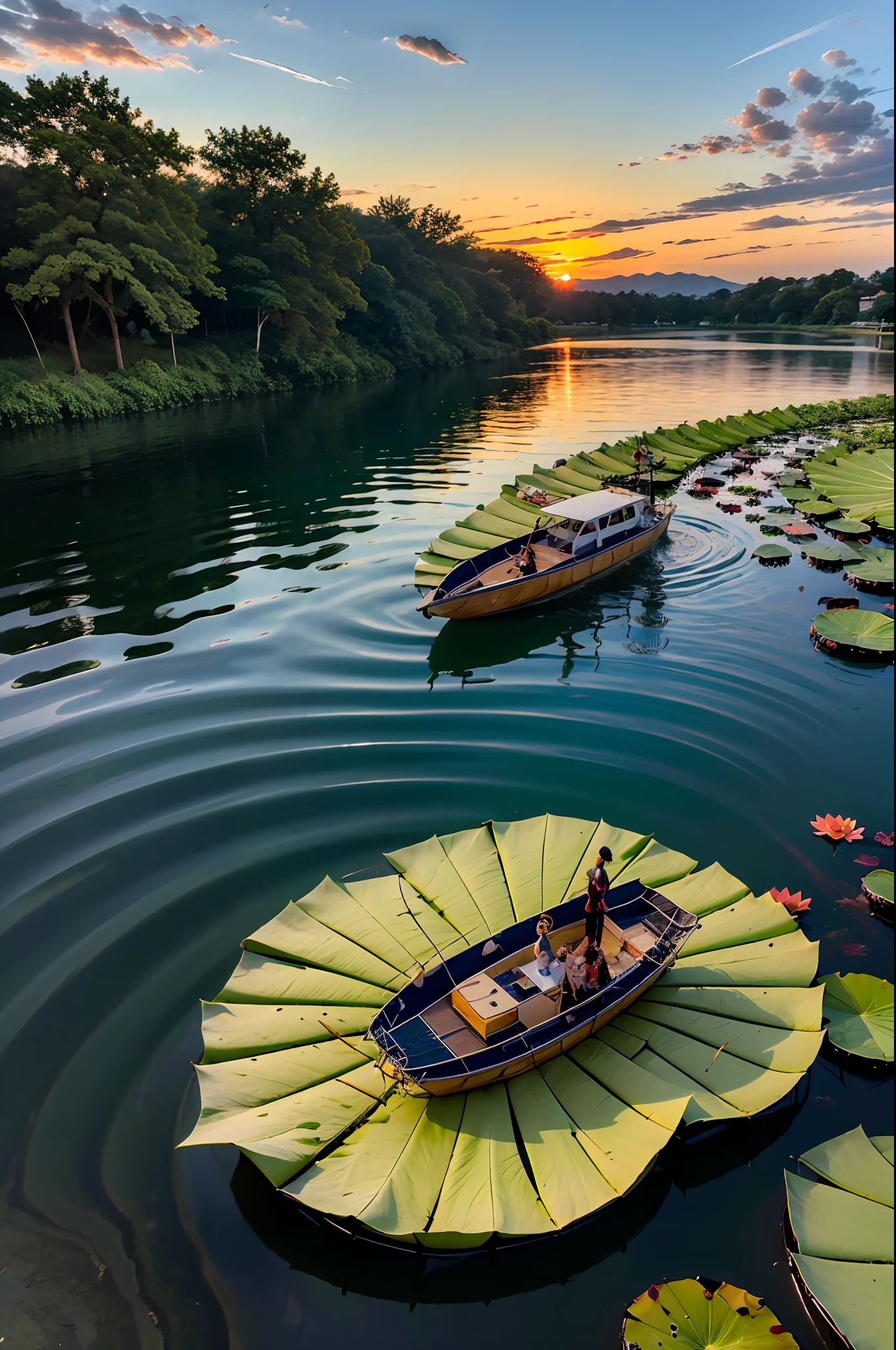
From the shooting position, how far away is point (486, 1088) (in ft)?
35.4

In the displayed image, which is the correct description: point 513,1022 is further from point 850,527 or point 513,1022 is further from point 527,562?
point 850,527

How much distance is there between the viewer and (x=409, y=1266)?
379 inches

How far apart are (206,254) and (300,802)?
2734 inches

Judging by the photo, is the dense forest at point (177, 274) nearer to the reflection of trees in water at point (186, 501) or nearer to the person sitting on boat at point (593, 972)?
the reflection of trees in water at point (186, 501)

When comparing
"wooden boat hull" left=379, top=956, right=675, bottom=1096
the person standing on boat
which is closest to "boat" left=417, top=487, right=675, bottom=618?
the person standing on boat

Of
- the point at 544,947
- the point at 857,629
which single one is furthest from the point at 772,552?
the point at 544,947

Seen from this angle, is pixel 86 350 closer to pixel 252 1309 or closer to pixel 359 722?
pixel 359 722

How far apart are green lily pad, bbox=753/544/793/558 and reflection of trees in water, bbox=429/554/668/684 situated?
228 inches

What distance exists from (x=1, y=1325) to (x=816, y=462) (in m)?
51.8

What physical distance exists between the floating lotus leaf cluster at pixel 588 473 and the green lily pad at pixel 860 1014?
2007 centimetres

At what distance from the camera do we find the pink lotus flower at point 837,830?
16.7 m

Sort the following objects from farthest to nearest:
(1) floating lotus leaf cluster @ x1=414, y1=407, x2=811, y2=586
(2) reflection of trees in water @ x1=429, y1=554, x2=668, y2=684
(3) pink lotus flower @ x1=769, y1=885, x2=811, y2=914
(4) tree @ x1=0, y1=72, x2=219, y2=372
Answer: (4) tree @ x1=0, y1=72, x2=219, y2=372
(1) floating lotus leaf cluster @ x1=414, y1=407, x2=811, y2=586
(2) reflection of trees in water @ x1=429, y1=554, x2=668, y2=684
(3) pink lotus flower @ x1=769, y1=885, x2=811, y2=914

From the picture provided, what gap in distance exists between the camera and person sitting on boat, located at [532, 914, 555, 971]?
38.0 ft

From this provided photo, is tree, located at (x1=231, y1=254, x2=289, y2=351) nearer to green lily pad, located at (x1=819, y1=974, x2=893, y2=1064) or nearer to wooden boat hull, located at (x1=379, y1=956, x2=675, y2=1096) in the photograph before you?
wooden boat hull, located at (x1=379, y1=956, x2=675, y2=1096)
